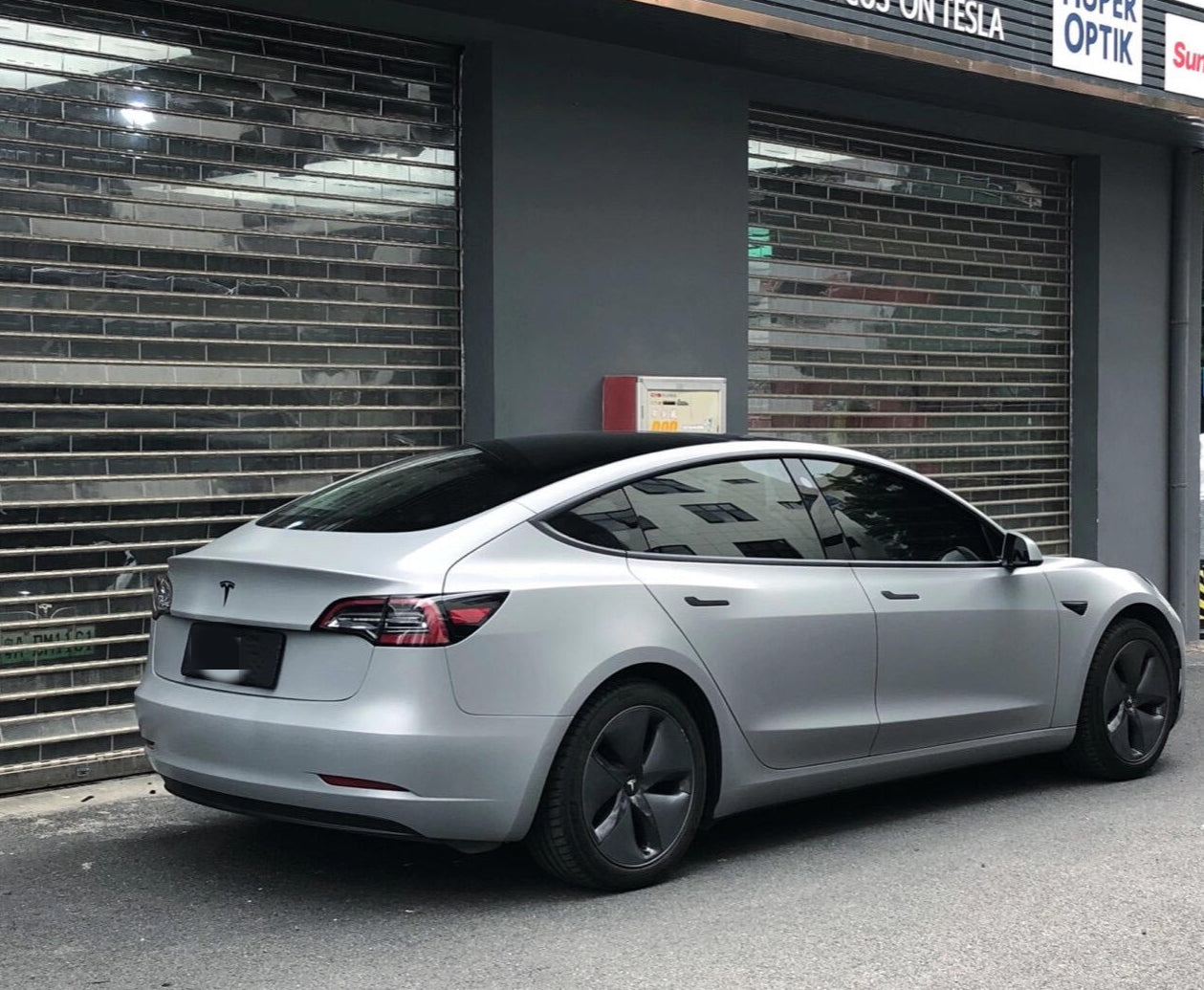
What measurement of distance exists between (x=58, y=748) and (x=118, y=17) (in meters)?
3.25

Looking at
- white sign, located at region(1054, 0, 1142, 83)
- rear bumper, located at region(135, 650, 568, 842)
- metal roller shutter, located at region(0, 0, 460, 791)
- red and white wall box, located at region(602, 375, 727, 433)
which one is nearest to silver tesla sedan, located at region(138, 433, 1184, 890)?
rear bumper, located at region(135, 650, 568, 842)

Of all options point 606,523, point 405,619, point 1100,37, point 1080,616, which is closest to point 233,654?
point 405,619

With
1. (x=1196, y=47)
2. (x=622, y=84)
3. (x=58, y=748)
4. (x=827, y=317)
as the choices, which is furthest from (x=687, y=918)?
(x=1196, y=47)

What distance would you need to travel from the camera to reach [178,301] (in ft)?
25.1

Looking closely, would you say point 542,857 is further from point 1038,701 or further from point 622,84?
point 622,84

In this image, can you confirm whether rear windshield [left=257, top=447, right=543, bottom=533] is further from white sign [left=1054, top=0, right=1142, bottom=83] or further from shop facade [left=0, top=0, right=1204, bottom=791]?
white sign [left=1054, top=0, right=1142, bottom=83]

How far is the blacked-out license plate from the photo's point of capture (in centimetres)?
504

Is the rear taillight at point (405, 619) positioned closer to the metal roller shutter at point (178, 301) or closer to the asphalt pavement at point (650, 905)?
the asphalt pavement at point (650, 905)

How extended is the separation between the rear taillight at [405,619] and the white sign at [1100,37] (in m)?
6.79

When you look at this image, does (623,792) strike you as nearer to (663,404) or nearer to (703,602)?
(703,602)

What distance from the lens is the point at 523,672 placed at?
4.98 meters

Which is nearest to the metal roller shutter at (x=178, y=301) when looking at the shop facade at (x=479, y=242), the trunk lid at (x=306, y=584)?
the shop facade at (x=479, y=242)

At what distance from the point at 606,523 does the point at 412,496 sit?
66 cm

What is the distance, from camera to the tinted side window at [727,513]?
221 inches
